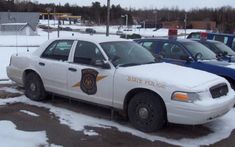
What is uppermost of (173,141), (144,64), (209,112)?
(144,64)

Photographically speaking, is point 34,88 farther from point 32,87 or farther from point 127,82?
point 127,82

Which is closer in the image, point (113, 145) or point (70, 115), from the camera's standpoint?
Result: point (113, 145)

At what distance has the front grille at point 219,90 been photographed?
634 cm

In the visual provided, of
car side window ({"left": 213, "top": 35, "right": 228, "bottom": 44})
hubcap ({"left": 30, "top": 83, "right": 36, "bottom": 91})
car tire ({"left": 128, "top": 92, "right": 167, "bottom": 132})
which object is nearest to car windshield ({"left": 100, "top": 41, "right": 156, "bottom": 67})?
car tire ({"left": 128, "top": 92, "right": 167, "bottom": 132})

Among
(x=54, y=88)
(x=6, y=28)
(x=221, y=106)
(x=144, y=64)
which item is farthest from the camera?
(x=6, y=28)

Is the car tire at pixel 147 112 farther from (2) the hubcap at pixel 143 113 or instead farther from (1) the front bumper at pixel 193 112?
(1) the front bumper at pixel 193 112

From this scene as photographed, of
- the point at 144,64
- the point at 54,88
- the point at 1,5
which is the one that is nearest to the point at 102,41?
the point at 144,64

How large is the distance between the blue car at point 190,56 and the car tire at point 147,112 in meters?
2.61

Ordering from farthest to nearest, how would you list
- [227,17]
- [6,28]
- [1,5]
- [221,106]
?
[1,5] < [227,17] < [6,28] < [221,106]

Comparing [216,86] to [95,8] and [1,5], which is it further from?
[95,8]

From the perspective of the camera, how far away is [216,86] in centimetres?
647

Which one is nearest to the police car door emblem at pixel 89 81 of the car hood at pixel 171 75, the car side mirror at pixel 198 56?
the car hood at pixel 171 75

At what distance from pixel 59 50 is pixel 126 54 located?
5.15 feet

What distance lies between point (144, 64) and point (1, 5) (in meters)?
122
